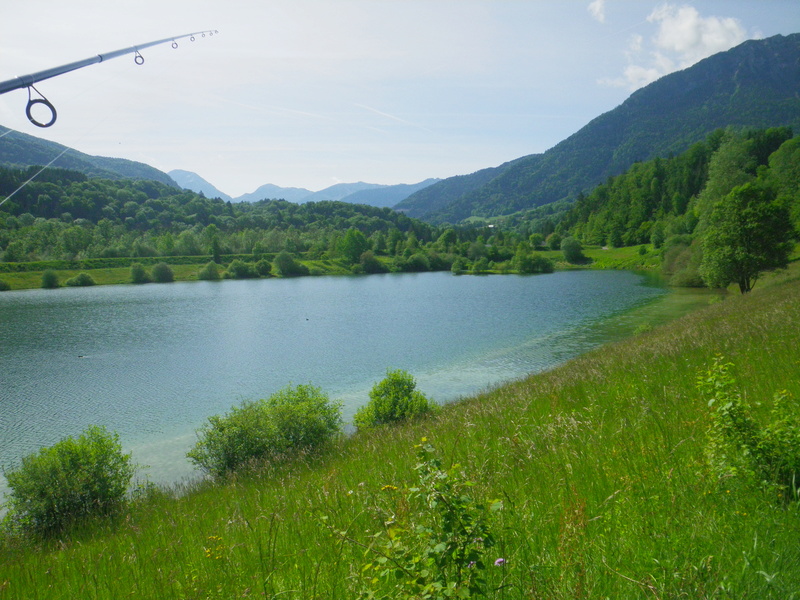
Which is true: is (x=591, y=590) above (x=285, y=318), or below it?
above

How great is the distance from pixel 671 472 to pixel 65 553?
8.68 metres

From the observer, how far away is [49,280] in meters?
98.6

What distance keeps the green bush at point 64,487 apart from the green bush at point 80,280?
112 meters

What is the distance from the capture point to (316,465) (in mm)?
10711

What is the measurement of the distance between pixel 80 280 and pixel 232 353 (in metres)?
91.6

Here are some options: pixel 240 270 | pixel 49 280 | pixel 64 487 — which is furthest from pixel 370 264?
pixel 64 487

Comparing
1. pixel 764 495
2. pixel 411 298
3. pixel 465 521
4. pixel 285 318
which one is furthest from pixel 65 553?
pixel 411 298

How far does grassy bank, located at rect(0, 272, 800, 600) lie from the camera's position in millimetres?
2758

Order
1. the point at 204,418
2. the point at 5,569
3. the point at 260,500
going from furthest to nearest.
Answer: the point at 204,418 → the point at 260,500 → the point at 5,569

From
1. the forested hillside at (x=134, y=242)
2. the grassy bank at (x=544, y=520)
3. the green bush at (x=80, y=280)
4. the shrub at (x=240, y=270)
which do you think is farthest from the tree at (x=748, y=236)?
the green bush at (x=80, y=280)

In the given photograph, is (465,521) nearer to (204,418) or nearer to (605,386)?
(605,386)

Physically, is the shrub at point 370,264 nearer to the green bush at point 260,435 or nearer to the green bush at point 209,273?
the green bush at point 209,273

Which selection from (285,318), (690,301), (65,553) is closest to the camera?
(65,553)

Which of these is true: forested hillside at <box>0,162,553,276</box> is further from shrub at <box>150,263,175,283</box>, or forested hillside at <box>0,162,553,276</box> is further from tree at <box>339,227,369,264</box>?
shrub at <box>150,263,175,283</box>
